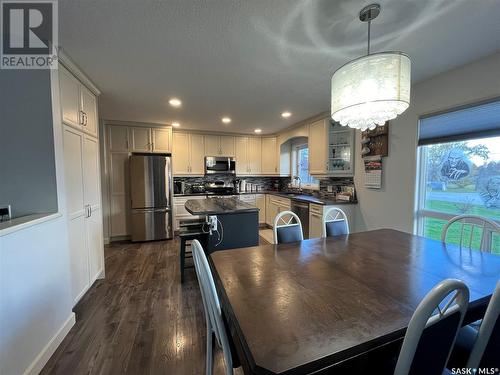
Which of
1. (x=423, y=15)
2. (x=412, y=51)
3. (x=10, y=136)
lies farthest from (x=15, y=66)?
(x=412, y=51)

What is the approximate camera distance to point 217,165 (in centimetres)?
513

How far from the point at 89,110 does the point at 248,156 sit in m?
3.54

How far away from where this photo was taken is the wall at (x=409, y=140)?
1.98m

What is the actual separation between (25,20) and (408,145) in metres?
3.70

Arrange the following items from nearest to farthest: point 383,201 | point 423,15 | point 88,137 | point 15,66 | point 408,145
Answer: point 423,15 < point 15,66 < point 88,137 < point 408,145 < point 383,201

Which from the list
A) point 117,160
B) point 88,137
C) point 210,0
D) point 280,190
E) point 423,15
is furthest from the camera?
point 280,190

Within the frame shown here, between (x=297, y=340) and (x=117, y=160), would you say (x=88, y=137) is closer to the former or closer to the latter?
(x=117, y=160)

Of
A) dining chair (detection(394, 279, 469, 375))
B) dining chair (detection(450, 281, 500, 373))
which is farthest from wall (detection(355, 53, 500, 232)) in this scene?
dining chair (detection(394, 279, 469, 375))

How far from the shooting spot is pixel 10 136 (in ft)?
5.34

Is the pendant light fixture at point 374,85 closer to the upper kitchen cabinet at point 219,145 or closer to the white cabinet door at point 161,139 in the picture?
the white cabinet door at point 161,139

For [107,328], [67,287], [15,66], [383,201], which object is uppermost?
[15,66]

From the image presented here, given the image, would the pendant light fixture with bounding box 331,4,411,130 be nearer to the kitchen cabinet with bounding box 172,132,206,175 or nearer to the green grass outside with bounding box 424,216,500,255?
the green grass outside with bounding box 424,216,500,255

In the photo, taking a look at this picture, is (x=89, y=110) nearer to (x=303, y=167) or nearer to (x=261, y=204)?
(x=261, y=204)

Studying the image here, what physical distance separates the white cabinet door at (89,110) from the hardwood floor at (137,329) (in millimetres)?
1846
